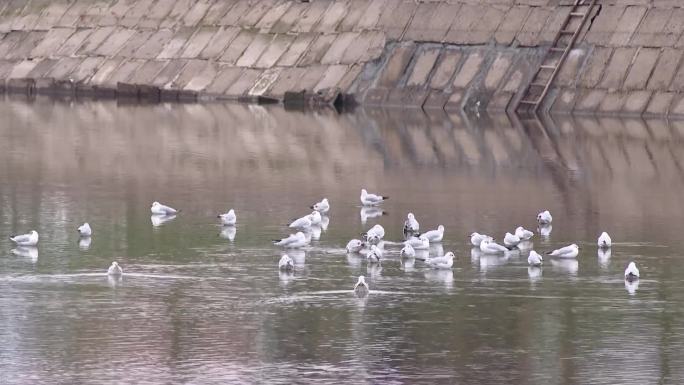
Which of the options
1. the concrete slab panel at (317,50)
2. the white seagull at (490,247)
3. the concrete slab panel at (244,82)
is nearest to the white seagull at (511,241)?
the white seagull at (490,247)

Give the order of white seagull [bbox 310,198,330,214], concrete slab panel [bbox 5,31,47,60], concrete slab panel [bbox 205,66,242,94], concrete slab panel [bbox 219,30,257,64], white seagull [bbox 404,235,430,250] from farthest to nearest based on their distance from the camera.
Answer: concrete slab panel [bbox 5,31,47,60] < concrete slab panel [bbox 219,30,257,64] < concrete slab panel [bbox 205,66,242,94] < white seagull [bbox 310,198,330,214] < white seagull [bbox 404,235,430,250]

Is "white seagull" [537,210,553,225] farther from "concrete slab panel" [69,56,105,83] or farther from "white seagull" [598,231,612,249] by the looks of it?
"concrete slab panel" [69,56,105,83]

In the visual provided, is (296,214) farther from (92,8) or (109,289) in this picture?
(92,8)

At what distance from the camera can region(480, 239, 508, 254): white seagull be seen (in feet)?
84.6

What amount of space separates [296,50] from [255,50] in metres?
1.97

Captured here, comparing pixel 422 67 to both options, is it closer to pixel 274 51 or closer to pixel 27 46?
pixel 274 51

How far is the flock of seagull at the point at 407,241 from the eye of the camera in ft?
79.5

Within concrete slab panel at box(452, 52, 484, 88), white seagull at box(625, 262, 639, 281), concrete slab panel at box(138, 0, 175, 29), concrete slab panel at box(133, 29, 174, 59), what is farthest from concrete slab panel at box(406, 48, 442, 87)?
white seagull at box(625, 262, 639, 281)

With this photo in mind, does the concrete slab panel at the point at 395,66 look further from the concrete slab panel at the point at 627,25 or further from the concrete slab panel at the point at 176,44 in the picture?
the concrete slab panel at the point at 176,44

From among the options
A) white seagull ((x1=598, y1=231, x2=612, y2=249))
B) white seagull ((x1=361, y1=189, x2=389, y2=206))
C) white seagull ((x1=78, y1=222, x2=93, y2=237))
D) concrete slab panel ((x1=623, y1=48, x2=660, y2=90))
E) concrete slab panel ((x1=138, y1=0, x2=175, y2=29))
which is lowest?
white seagull ((x1=598, y1=231, x2=612, y2=249))

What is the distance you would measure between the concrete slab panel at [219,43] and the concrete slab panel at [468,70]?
36.5 feet

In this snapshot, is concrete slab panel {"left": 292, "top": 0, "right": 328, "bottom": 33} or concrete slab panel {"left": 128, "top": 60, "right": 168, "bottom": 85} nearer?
concrete slab panel {"left": 292, "top": 0, "right": 328, "bottom": 33}

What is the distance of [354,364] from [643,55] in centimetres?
4032

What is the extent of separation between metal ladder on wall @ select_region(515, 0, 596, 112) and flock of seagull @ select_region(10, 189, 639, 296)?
27.7 meters
